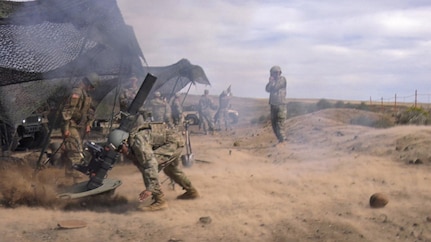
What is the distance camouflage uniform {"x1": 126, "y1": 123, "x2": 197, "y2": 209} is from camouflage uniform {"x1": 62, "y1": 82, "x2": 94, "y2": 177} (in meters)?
2.22

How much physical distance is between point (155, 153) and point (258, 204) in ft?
4.86

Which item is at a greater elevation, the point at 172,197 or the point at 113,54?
the point at 113,54

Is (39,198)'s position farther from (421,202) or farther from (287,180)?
(421,202)

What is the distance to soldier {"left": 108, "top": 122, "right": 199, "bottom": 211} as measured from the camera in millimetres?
6242

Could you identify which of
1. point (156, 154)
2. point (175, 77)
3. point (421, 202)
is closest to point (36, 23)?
point (156, 154)

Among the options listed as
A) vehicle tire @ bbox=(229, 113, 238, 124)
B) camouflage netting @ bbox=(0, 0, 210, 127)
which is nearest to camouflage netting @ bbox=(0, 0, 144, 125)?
camouflage netting @ bbox=(0, 0, 210, 127)

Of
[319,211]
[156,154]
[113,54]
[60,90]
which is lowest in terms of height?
[319,211]

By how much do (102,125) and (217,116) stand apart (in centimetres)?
1380

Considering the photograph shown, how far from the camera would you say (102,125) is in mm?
10430

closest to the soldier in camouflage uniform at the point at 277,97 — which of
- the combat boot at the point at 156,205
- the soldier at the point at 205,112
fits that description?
the combat boot at the point at 156,205

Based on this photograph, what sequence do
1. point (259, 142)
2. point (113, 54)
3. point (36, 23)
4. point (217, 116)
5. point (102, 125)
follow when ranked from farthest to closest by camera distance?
point (217, 116) → point (259, 142) → point (102, 125) → point (113, 54) → point (36, 23)

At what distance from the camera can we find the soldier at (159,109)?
12938mm

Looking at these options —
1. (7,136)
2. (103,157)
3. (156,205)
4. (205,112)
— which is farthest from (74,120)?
(205,112)

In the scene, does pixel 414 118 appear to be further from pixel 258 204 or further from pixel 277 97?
pixel 258 204
